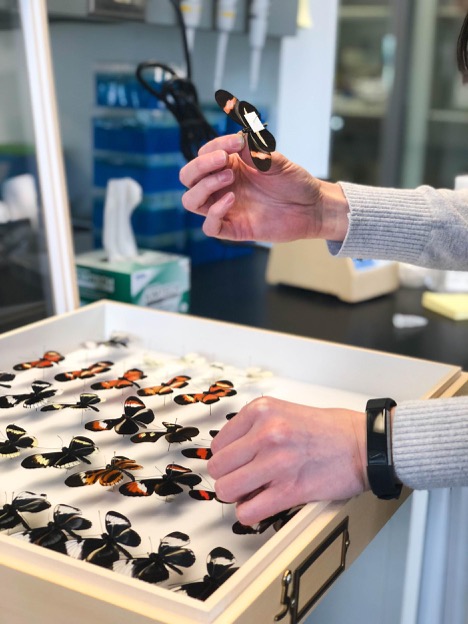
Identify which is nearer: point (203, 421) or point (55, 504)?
point (55, 504)

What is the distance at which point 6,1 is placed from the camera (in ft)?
4.64

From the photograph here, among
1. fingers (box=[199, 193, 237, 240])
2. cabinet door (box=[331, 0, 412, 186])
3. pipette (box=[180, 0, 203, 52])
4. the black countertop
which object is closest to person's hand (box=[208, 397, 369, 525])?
fingers (box=[199, 193, 237, 240])

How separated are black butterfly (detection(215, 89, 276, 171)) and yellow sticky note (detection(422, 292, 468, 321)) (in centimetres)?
92

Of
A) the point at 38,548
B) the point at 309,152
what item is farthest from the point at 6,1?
the point at 309,152

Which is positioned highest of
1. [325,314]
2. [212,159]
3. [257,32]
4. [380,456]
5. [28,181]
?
[257,32]

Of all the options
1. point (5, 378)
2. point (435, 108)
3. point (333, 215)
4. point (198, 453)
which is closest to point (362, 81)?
point (435, 108)

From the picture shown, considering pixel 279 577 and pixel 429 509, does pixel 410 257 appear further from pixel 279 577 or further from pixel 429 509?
pixel 279 577

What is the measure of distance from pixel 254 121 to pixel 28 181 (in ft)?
2.07

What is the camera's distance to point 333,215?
114 cm

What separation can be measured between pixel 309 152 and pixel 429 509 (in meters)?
1.63

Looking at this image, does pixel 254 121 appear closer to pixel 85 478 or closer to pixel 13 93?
pixel 85 478

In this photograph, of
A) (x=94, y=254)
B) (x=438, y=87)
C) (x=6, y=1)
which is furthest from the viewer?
(x=438, y=87)

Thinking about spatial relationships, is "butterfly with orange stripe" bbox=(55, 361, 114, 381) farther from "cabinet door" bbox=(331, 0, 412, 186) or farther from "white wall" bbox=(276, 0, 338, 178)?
"cabinet door" bbox=(331, 0, 412, 186)

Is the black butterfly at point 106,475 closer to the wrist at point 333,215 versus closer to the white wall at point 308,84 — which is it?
the wrist at point 333,215
